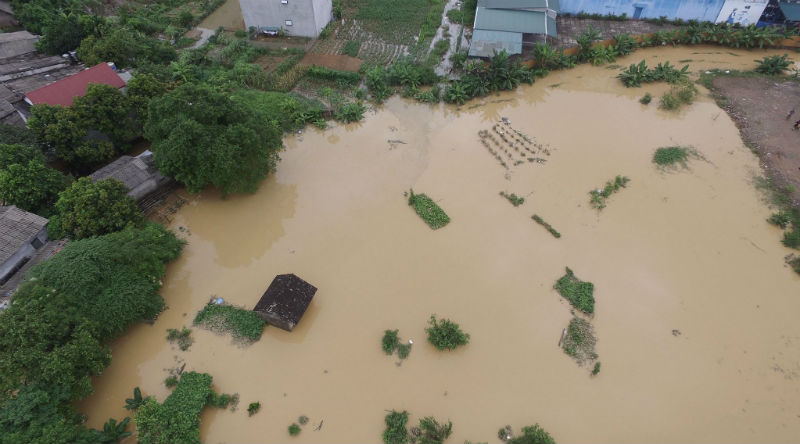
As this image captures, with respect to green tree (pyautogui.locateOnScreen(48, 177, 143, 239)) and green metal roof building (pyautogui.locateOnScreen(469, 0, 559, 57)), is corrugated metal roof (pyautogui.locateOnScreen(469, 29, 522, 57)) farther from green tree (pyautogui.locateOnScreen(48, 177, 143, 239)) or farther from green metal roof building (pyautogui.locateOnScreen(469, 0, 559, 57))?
green tree (pyautogui.locateOnScreen(48, 177, 143, 239))

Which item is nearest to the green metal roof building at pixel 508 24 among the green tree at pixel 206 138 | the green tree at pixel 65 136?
the green tree at pixel 206 138

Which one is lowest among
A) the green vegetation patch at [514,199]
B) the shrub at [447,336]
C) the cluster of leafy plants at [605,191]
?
the shrub at [447,336]

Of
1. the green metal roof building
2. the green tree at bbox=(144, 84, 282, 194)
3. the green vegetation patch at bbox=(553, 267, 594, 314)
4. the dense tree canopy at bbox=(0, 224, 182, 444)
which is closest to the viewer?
the dense tree canopy at bbox=(0, 224, 182, 444)

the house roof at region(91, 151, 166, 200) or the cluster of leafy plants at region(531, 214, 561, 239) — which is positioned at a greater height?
the house roof at region(91, 151, 166, 200)

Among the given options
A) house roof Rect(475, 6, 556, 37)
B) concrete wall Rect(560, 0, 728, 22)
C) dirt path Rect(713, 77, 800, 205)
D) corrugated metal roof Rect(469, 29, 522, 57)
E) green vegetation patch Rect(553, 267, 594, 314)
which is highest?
concrete wall Rect(560, 0, 728, 22)

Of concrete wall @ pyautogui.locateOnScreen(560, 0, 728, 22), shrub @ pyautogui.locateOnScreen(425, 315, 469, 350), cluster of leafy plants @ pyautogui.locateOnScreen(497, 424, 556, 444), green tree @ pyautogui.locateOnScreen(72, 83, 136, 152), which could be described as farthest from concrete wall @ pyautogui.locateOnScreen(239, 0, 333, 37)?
cluster of leafy plants @ pyautogui.locateOnScreen(497, 424, 556, 444)

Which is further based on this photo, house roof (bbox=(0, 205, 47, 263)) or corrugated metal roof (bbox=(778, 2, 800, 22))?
corrugated metal roof (bbox=(778, 2, 800, 22))

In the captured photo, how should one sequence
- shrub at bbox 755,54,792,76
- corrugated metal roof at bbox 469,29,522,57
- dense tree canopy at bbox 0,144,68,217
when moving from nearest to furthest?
dense tree canopy at bbox 0,144,68,217 < shrub at bbox 755,54,792,76 < corrugated metal roof at bbox 469,29,522,57

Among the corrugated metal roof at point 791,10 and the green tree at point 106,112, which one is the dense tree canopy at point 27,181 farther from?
the corrugated metal roof at point 791,10
